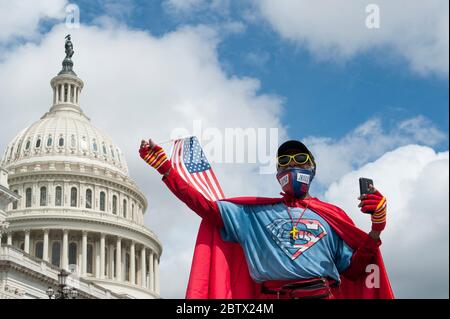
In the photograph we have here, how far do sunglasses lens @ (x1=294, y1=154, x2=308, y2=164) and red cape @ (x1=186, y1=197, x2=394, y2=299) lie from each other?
1.39 ft

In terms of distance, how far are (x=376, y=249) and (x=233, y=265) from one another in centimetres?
139

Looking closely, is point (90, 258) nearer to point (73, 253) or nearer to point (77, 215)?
point (73, 253)

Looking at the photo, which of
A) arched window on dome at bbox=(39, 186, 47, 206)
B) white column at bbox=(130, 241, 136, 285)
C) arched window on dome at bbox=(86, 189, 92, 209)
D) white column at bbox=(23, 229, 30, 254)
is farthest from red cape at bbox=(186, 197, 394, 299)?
arched window on dome at bbox=(86, 189, 92, 209)

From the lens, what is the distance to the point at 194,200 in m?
7.97

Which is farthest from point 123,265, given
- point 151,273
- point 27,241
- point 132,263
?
point 27,241

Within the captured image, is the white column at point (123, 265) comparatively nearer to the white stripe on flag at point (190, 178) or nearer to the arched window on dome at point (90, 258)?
the arched window on dome at point (90, 258)

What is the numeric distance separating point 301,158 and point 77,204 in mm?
72113

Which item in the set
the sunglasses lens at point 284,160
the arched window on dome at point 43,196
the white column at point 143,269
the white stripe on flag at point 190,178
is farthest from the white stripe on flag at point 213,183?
the white column at point 143,269

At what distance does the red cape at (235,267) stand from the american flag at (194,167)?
0.35 meters

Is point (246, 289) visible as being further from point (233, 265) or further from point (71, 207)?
point (71, 207)

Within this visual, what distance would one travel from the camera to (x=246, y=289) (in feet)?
25.9

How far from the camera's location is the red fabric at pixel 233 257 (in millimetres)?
7756
